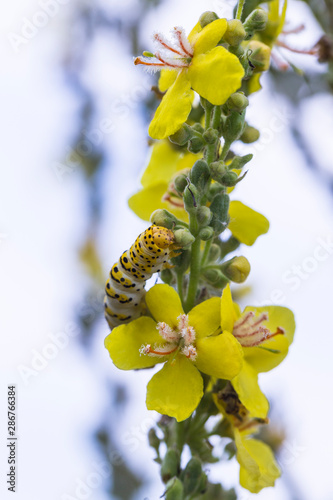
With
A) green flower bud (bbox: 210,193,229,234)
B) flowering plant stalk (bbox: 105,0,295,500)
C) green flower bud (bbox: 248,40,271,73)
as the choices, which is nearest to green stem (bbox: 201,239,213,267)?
flowering plant stalk (bbox: 105,0,295,500)

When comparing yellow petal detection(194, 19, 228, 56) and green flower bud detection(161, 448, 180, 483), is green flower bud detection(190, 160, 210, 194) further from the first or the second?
green flower bud detection(161, 448, 180, 483)

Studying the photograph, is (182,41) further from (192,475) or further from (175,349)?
(192,475)

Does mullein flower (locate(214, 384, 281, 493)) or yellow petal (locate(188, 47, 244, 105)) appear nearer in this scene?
yellow petal (locate(188, 47, 244, 105))

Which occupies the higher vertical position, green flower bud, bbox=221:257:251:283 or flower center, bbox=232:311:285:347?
green flower bud, bbox=221:257:251:283

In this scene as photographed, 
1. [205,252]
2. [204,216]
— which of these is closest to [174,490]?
[205,252]

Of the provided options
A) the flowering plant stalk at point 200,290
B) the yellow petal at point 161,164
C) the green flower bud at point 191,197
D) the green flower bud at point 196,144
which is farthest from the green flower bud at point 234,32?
the yellow petal at point 161,164

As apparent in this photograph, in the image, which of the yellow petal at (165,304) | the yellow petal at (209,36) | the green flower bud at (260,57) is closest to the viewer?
the yellow petal at (209,36)

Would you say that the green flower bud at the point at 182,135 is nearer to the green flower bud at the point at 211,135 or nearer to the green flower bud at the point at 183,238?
the green flower bud at the point at 211,135
